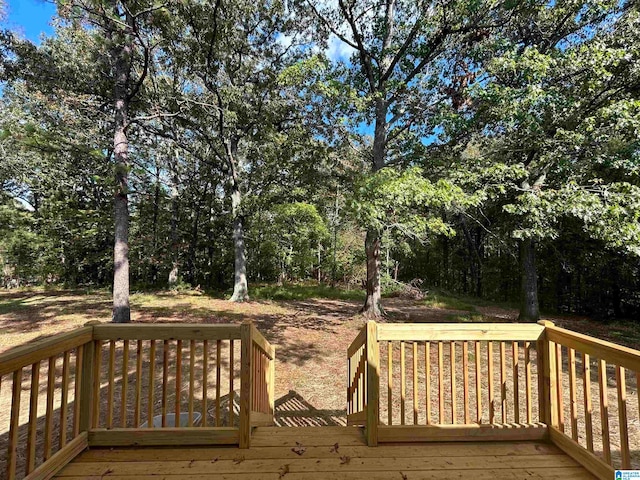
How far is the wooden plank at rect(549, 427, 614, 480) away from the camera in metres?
1.67

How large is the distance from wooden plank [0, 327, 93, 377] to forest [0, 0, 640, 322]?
13.8ft

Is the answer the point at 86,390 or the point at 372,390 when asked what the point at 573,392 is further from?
the point at 86,390

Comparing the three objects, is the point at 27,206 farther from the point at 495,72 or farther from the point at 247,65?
the point at 495,72

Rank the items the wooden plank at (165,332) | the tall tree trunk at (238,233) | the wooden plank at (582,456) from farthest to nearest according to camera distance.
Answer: the tall tree trunk at (238,233) < the wooden plank at (165,332) < the wooden plank at (582,456)

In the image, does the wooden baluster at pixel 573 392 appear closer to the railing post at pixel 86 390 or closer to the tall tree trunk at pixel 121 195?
the railing post at pixel 86 390

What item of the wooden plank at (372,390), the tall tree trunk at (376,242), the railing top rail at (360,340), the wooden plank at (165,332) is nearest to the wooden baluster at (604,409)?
the wooden plank at (372,390)

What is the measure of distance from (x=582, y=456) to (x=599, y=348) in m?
0.67

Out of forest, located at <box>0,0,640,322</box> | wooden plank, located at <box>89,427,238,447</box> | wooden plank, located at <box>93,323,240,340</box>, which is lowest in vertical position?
wooden plank, located at <box>89,427,238,447</box>

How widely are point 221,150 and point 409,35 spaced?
8.02 metres

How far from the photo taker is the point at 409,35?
6.89 meters

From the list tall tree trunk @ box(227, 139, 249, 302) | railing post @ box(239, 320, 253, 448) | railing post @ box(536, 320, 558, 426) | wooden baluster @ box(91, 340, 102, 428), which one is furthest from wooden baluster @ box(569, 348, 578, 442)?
tall tree trunk @ box(227, 139, 249, 302)

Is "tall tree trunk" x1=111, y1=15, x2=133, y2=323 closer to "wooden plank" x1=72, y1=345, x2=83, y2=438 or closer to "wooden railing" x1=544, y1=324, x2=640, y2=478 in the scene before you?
"wooden plank" x1=72, y1=345, x2=83, y2=438

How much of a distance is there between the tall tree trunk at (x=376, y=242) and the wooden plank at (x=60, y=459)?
6089mm

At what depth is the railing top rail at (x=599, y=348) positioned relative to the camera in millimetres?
1584
